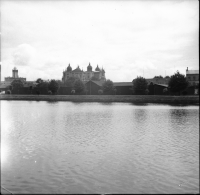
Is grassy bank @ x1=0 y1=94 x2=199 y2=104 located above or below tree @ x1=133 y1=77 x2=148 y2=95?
below

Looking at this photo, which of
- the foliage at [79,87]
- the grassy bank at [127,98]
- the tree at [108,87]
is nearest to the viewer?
the grassy bank at [127,98]

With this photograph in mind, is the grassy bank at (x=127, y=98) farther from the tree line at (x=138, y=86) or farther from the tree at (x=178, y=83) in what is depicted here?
the tree line at (x=138, y=86)

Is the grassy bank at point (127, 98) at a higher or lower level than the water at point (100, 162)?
higher

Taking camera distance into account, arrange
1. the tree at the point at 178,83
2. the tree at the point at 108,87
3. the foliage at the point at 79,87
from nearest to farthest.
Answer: the tree at the point at 178,83, the tree at the point at 108,87, the foliage at the point at 79,87

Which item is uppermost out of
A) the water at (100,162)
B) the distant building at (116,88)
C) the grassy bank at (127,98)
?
the distant building at (116,88)

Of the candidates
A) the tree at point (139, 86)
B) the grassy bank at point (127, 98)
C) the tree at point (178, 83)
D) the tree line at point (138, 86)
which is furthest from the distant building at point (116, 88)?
the tree at point (178, 83)

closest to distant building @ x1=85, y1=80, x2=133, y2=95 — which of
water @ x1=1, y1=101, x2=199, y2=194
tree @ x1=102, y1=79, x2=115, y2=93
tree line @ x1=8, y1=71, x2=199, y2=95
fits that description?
tree line @ x1=8, y1=71, x2=199, y2=95

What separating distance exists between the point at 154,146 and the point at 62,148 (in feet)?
16.0

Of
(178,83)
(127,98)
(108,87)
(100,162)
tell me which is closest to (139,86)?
(127,98)

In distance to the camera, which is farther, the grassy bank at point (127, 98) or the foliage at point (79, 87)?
the foliage at point (79, 87)

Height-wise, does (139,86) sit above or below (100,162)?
above

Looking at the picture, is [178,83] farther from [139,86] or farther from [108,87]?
[108,87]

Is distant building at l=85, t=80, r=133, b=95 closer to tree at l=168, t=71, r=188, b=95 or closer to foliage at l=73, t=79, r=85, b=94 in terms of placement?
foliage at l=73, t=79, r=85, b=94

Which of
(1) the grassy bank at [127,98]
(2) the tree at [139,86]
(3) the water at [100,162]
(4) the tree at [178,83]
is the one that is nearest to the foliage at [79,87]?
(1) the grassy bank at [127,98]
